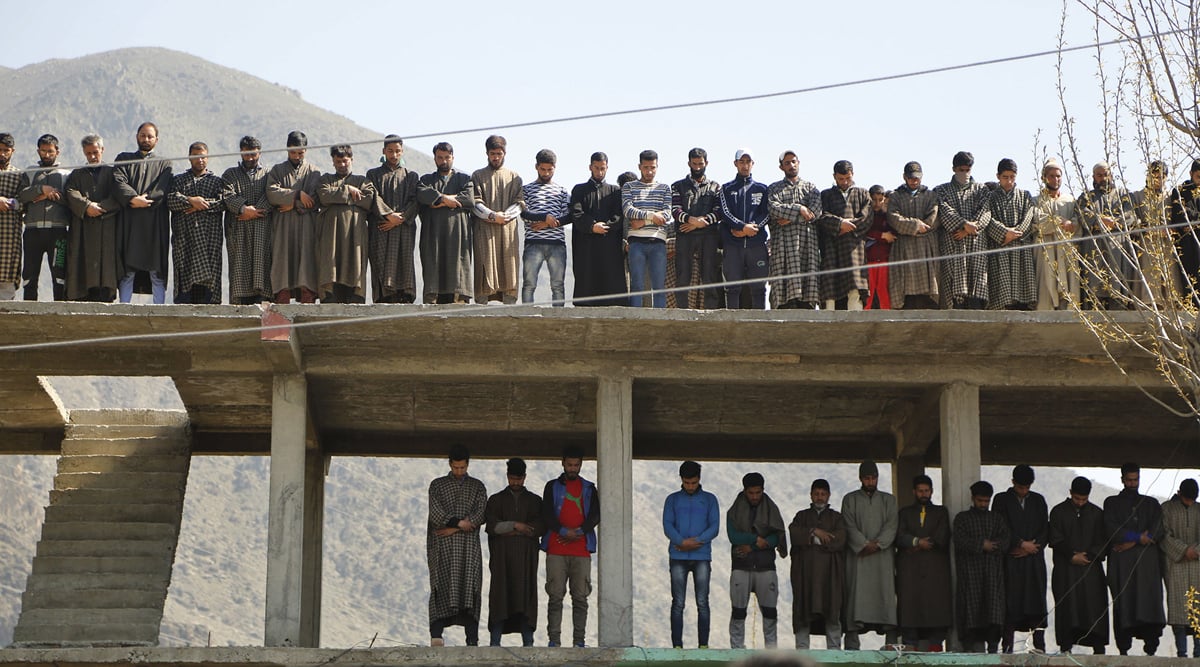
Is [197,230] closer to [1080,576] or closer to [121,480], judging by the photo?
[121,480]

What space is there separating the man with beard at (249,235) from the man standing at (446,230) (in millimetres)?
1302

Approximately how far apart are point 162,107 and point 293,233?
87558 millimetres

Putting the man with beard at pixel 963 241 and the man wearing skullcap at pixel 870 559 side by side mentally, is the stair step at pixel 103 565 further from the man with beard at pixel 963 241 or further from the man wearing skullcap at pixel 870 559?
the man with beard at pixel 963 241

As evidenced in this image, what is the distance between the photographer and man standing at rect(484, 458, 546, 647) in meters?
14.9

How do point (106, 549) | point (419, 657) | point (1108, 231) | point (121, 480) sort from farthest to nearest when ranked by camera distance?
point (121, 480), point (106, 549), point (1108, 231), point (419, 657)

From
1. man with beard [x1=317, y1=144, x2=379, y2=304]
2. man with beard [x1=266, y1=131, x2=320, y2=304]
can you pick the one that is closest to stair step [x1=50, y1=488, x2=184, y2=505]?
man with beard [x1=266, y1=131, x2=320, y2=304]

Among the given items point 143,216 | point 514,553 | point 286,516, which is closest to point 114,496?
point 286,516

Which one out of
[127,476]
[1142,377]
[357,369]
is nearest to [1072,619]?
[1142,377]

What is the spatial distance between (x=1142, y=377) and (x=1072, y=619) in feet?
7.36

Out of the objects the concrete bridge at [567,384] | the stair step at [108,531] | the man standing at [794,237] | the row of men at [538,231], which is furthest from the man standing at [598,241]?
the stair step at [108,531]

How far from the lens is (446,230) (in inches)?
595

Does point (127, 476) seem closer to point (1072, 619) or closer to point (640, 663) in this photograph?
point (640, 663)

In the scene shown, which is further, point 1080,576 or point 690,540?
point 1080,576

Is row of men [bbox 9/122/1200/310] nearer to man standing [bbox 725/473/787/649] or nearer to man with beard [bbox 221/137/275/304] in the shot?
man with beard [bbox 221/137/275/304]
